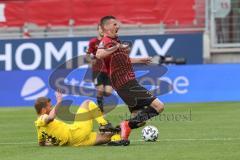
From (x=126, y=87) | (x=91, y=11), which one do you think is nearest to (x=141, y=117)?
(x=126, y=87)

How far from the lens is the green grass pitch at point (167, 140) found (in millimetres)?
10648

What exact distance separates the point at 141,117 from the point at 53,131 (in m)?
1.47

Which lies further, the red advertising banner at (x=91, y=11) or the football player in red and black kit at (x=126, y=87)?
the red advertising banner at (x=91, y=11)

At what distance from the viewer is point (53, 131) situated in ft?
39.1

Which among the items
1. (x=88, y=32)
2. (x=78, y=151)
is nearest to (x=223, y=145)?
(x=78, y=151)

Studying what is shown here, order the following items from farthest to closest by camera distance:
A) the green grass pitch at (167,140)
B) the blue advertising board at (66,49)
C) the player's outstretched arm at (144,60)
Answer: the blue advertising board at (66,49)
the player's outstretched arm at (144,60)
the green grass pitch at (167,140)

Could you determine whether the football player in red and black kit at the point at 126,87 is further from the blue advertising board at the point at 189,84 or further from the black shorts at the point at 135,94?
the blue advertising board at the point at 189,84

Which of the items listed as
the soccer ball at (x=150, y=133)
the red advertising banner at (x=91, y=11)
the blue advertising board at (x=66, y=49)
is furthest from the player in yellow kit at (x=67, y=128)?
the red advertising banner at (x=91, y=11)

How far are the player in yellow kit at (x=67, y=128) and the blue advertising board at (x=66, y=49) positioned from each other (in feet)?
48.9

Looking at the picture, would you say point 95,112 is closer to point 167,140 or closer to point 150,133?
point 150,133

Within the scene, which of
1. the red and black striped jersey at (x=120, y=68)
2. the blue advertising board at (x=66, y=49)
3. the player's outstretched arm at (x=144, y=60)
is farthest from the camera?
the blue advertising board at (x=66, y=49)

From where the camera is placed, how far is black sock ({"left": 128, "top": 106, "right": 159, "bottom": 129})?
12094 millimetres

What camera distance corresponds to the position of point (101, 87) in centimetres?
1962

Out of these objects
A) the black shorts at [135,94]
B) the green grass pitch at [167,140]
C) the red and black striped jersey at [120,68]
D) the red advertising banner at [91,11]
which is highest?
the red advertising banner at [91,11]
